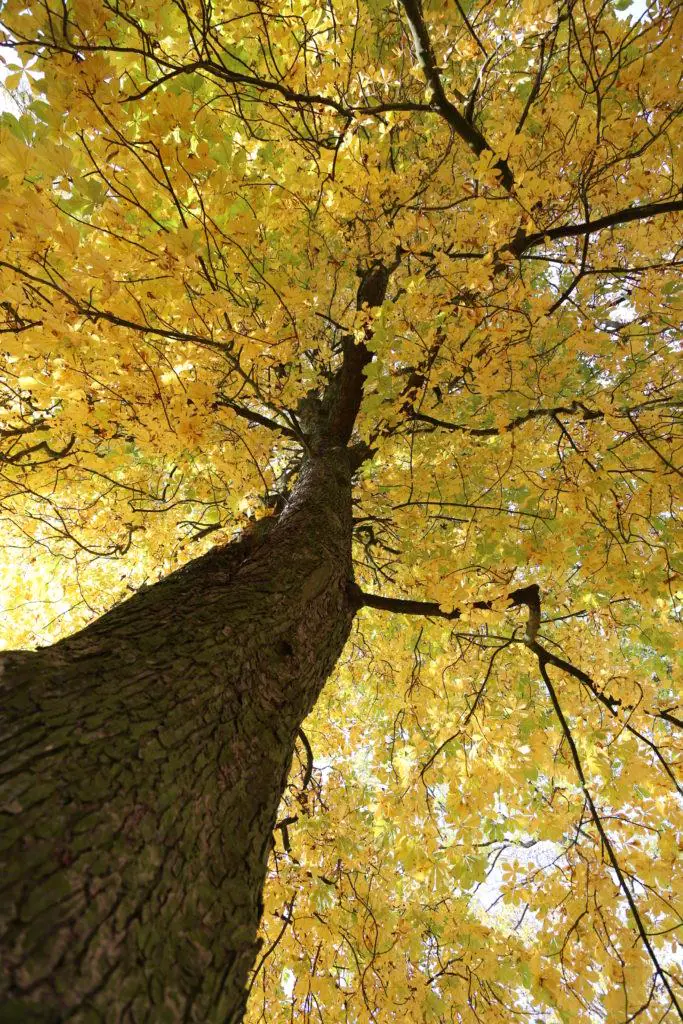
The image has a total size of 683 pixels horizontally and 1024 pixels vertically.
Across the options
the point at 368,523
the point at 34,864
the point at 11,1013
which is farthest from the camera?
the point at 368,523

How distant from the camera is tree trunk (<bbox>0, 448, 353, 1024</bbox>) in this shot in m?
0.74

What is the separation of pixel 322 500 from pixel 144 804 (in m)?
2.33

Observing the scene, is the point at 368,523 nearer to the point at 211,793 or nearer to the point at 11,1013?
the point at 211,793

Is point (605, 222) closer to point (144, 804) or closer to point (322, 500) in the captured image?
point (322, 500)

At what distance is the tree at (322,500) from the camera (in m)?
1.07

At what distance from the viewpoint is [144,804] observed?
100 centimetres

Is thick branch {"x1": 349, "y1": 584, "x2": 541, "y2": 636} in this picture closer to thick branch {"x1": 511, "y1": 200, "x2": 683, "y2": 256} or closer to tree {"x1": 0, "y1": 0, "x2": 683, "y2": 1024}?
tree {"x1": 0, "y1": 0, "x2": 683, "y2": 1024}

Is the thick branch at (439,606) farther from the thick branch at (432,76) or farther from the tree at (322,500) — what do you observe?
the thick branch at (432,76)

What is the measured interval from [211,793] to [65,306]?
1.73 metres

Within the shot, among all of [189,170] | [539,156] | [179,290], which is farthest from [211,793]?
[539,156]

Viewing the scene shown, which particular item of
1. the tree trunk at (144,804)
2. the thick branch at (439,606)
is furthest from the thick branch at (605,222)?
the tree trunk at (144,804)

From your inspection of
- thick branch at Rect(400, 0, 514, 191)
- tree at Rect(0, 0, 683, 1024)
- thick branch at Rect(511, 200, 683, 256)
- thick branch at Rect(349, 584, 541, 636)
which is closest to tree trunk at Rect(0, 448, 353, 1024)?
tree at Rect(0, 0, 683, 1024)

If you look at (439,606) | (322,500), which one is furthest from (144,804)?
(322,500)

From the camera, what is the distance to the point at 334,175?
248 centimetres
